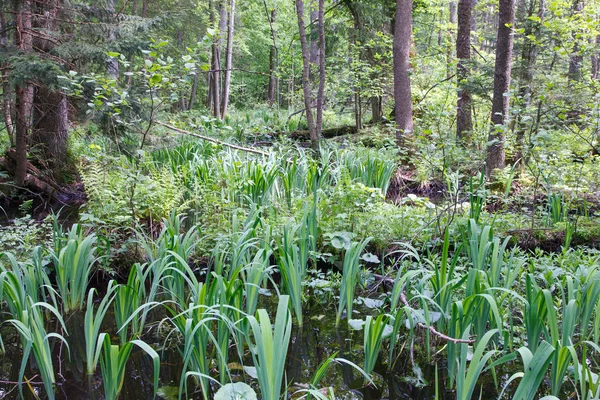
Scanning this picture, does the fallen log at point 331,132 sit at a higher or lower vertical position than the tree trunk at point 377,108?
lower

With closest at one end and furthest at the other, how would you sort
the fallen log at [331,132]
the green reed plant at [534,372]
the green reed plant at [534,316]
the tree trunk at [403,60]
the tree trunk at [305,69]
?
the green reed plant at [534,372]
the green reed plant at [534,316]
the tree trunk at [305,69]
the tree trunk at [403,60]
the fallen log at [331,132]

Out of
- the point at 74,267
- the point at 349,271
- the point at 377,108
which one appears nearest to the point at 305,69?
the point at 377,108

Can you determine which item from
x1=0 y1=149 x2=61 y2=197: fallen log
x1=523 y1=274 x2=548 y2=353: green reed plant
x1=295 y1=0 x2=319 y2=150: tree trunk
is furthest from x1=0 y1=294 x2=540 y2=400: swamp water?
x1=295 y1=0 x2=319 y2=150: tree trunk

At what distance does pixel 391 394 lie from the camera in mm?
2367

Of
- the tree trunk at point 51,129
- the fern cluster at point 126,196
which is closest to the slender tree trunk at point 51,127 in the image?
the tree trunk at point 51,129

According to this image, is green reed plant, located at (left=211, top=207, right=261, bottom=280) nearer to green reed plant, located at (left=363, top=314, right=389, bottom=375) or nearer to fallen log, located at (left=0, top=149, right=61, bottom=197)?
green reed plant, located at (left=363, top=314, right=389, bottom=375)

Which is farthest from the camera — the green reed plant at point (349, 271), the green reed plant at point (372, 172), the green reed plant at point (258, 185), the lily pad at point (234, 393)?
the green reed plant at point (372, 172)

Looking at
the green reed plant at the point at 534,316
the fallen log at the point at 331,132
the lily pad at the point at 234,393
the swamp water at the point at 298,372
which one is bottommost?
the swamp water at the point at 298,372

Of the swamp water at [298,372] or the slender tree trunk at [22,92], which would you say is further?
the slender tree trunk at [22,92]

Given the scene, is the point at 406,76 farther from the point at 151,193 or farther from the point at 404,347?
the point at 404,347

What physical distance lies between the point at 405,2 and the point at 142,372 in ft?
24.9

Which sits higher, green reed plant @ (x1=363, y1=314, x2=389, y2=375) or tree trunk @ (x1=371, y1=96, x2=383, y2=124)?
tree trunk @ (x1=371, y1=96, x2=383, y2=124)

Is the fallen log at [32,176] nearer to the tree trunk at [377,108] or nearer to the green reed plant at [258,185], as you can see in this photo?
the green reed plant at [258,185]

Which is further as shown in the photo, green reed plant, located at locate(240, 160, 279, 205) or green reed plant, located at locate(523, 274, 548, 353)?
green reed plant, located at locate(240, 160, 279, 205)
